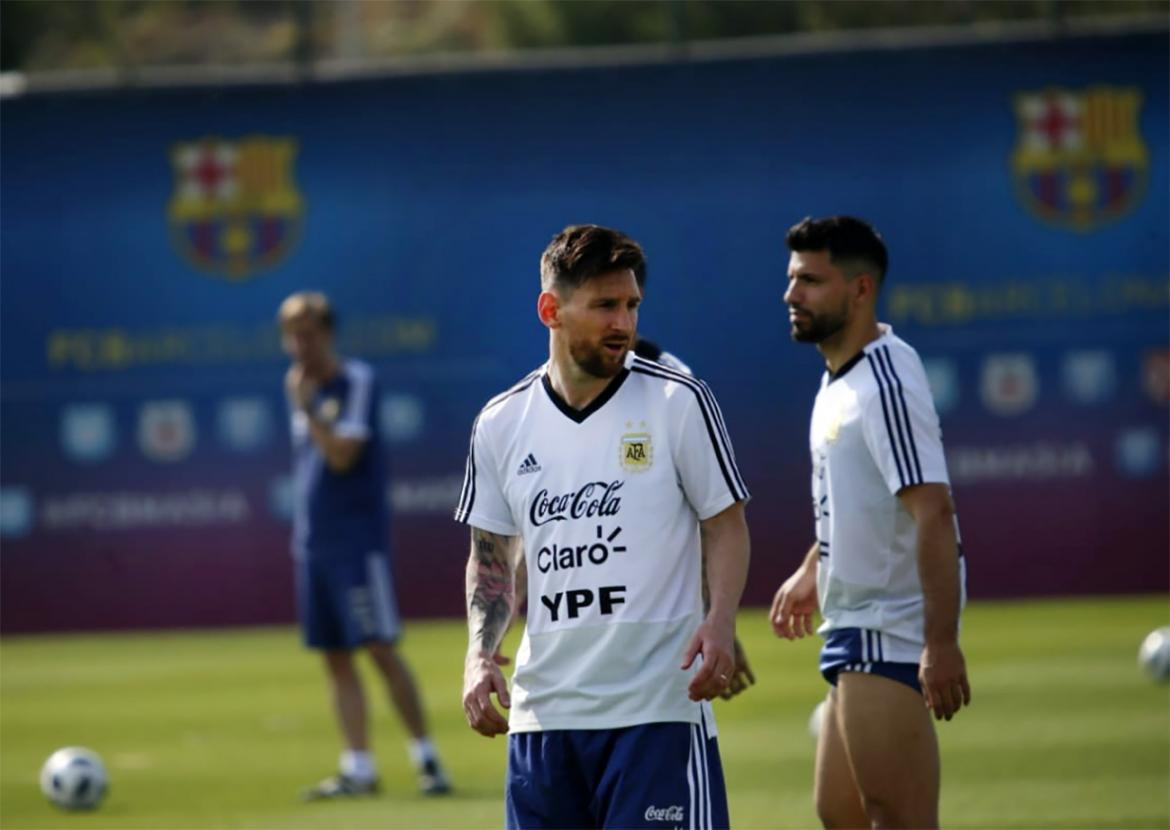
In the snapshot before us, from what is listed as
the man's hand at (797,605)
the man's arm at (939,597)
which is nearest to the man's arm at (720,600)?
the man's arm at (939,597)

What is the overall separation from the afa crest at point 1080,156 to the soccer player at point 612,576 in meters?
15.2

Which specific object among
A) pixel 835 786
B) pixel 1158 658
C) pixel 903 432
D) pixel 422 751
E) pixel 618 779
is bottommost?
pixel 1158 658

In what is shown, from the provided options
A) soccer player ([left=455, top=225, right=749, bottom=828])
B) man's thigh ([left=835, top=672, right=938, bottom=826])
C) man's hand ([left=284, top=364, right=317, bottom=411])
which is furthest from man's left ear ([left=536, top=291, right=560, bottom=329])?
man's hand ([left=284, top=364, right=317, bottom=411])

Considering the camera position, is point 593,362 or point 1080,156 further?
point 1080,156

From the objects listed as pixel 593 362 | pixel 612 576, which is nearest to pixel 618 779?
pixel 612 576

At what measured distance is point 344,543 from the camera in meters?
11.6

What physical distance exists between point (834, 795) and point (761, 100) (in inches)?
567

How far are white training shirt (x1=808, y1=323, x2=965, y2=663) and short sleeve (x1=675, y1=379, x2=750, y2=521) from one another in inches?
36.5

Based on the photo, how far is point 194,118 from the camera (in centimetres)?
2164

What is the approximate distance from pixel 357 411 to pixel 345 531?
26.0 inches

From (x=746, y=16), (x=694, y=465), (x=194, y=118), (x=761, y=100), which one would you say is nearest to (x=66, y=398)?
(x=194, y=118)

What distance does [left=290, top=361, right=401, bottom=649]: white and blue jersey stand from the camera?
11453 mm

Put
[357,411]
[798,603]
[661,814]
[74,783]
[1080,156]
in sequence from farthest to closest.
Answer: [1080,156], [357,411], [74,783], [798,603], [661,814]

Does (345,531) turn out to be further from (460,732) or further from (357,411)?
(460,732)
